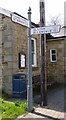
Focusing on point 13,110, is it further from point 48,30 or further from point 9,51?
point 9,51

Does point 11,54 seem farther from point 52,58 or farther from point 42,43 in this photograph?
point 52,58

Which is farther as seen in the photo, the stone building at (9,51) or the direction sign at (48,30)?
the stone building at (9,51)

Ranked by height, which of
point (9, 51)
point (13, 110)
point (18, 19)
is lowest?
point (13, 110)

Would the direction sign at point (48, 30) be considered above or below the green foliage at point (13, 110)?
above

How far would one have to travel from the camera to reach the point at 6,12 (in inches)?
243

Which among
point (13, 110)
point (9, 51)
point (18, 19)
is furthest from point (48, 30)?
point (9, 51)

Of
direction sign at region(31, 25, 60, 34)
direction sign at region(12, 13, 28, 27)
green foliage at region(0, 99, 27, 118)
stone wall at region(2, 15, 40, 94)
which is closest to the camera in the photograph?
green foliage at region(0, 99, 27, 118)

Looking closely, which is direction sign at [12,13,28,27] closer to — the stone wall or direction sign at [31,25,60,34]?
direction sign at [31,25,60,34]

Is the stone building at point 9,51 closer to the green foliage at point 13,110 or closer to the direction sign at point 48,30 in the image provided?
the green foliage at point 13,110

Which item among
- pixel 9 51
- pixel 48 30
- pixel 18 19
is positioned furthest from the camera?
pixel 9 51

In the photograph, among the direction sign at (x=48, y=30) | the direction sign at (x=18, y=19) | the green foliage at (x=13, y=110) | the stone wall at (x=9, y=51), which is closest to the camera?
the green foliage at (x=13, y=110)

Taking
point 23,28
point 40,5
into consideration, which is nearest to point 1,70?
point 23,28

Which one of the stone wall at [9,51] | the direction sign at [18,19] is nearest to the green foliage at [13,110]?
the stone wall at [9,51]

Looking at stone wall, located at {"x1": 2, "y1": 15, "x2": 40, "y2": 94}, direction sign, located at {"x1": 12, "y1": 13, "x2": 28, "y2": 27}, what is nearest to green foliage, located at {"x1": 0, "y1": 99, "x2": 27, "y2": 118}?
stone wall, located at {"x1": 2, "y1": 15, "x2": 40, "y2": 94}
